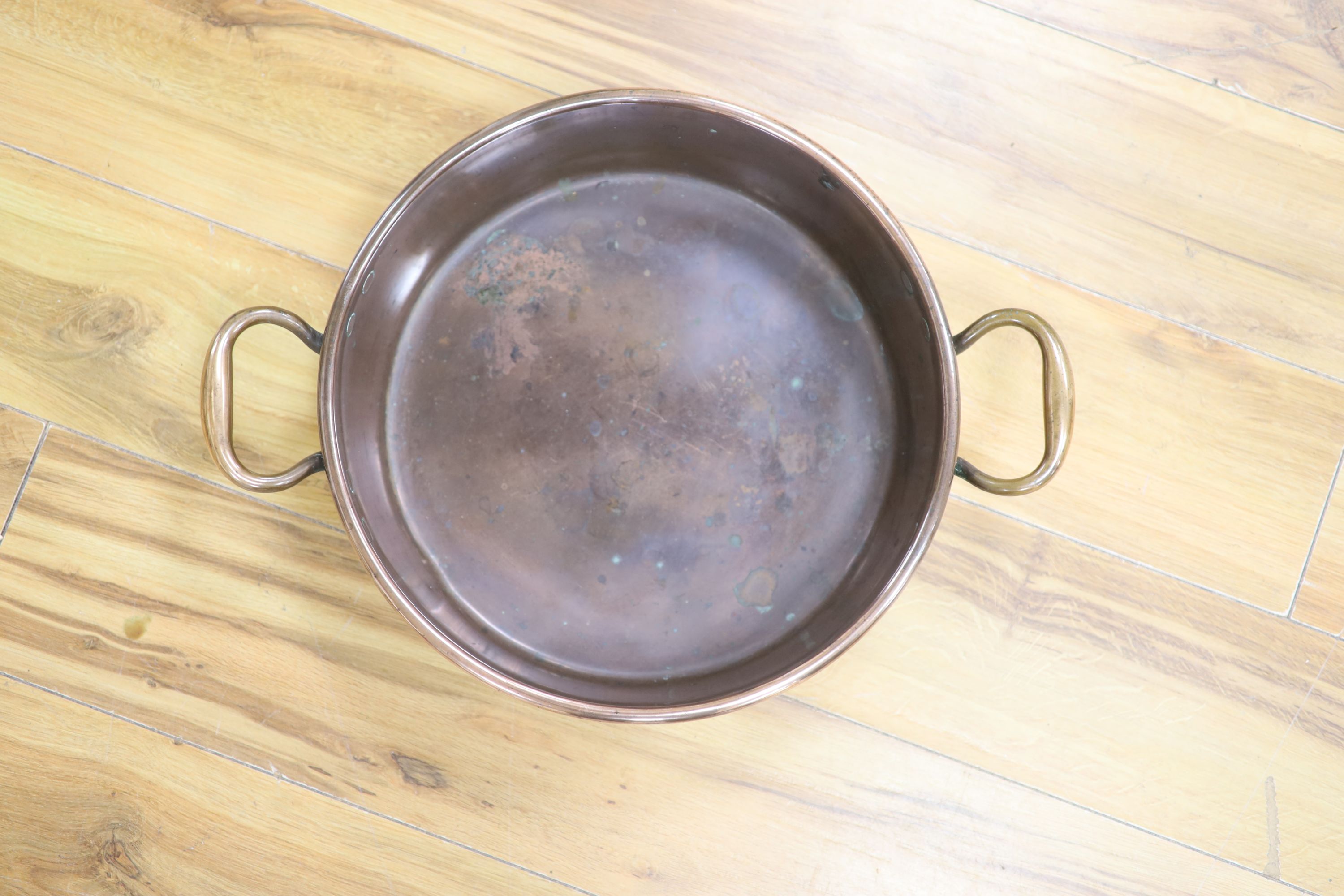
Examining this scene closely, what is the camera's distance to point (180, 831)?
34.5 inches

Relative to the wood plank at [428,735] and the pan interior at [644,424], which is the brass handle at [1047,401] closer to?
the pan interior at [644,424]

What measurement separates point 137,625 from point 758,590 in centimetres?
65

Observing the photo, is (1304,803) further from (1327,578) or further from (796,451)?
(796,451)

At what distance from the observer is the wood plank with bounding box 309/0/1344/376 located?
0.88m

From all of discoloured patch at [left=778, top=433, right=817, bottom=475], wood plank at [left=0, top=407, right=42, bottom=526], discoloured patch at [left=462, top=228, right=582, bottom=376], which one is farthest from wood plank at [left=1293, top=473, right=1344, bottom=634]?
wood plank at [left=0, top=407, right=42, bottom=526]

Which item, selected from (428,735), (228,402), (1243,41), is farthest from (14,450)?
(1243,41)

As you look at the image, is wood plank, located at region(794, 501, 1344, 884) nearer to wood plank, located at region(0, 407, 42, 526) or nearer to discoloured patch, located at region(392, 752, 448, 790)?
discoloured patch, located at region(392, 752, 448, 790)

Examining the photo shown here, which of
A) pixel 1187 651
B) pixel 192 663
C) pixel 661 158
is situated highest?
pixel 661 158

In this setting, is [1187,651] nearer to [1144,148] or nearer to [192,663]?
[1144,148]

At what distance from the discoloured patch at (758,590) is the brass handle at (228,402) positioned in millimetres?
420

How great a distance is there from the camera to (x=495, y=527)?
0.84 meters

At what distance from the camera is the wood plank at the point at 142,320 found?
0.87m

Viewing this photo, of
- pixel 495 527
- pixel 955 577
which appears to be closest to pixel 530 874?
pixel 495 527

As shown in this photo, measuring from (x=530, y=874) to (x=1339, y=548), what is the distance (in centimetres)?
93
